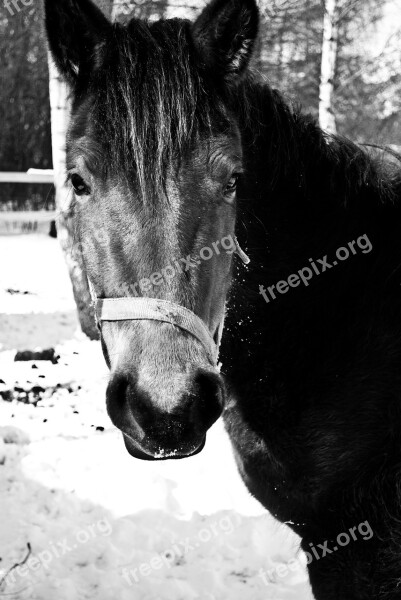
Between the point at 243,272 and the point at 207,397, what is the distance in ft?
2.70

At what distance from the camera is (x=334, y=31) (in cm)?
980

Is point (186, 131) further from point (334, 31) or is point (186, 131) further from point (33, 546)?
point (334, 31)

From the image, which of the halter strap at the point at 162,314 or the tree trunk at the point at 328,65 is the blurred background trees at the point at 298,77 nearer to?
the tree trunk at the point at 328,65

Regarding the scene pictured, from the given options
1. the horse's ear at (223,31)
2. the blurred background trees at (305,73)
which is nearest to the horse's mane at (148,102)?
the horse's ear at (223,31)

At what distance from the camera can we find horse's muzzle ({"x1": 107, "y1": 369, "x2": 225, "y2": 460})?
1554 mm

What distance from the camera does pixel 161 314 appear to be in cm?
166

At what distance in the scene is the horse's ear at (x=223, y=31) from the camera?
2.03 m

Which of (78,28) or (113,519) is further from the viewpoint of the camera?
(113,519)

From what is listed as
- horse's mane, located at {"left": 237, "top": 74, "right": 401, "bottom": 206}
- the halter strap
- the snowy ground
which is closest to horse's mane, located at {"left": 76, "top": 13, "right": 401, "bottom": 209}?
horse's mane, located at {"left": 237, "top": 74, "right": 401, "bottom": 206}

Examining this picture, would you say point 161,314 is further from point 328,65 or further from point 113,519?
point 328,65

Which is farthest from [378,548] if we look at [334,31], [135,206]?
[334,31]

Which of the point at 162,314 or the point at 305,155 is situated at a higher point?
the point at 305,155

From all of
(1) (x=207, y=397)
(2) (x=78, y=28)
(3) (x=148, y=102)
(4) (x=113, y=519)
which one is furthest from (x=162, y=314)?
(4) (x=113, y=519)

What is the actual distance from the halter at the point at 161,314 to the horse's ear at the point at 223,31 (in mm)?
936
